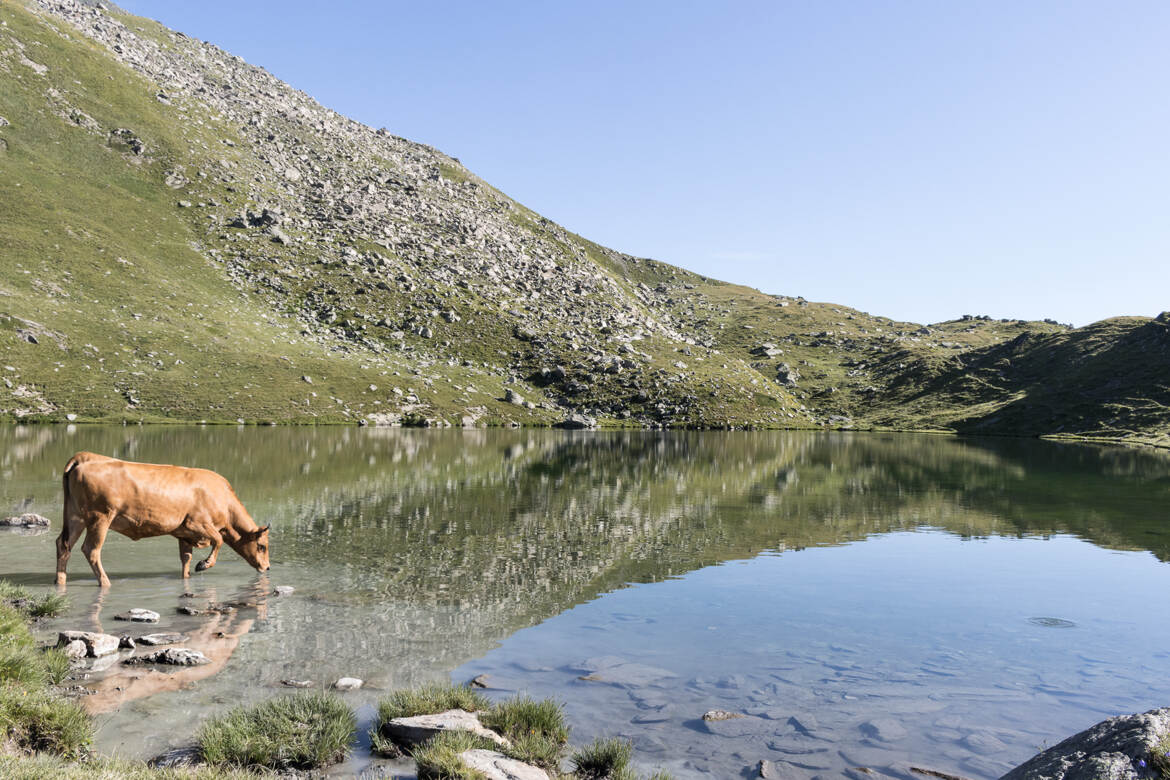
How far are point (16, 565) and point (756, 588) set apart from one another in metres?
23.9

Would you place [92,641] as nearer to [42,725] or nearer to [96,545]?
[42,725]

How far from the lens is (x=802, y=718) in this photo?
13211mm

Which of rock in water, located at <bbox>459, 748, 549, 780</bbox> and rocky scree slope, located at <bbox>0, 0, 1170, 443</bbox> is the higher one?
rocky scree slope, located at <bbox>0, 0, 1170, 443</bbox>

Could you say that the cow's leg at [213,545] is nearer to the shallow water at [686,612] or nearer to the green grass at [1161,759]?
the shallow water at [686,612]

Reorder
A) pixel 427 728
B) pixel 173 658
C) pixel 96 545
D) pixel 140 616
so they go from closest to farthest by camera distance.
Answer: pixel 427 728
pixel 173 658
pixel 140 616
pixel 96 545

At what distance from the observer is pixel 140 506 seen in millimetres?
19922

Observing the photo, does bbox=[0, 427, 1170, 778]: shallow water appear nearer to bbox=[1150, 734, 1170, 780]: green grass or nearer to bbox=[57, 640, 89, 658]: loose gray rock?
bbox=[57, 640, 89, 658]: loose gray rock

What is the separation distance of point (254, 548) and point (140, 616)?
216 inches

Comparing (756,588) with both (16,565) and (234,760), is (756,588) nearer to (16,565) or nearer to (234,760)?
(234,760)

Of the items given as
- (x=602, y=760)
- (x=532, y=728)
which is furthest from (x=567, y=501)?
(x=602, y=760)

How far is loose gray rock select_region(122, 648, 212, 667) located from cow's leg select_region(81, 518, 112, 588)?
23.8ft

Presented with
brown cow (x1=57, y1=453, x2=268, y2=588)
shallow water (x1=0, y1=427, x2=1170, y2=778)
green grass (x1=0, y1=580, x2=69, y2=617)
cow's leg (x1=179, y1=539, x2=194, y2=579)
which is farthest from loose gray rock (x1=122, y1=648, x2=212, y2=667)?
cow's leg (x1=179, y1=539, x2=194, y2=579)

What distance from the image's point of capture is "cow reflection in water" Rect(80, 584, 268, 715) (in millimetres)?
12328

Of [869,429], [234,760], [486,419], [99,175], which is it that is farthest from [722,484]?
[99,175]
